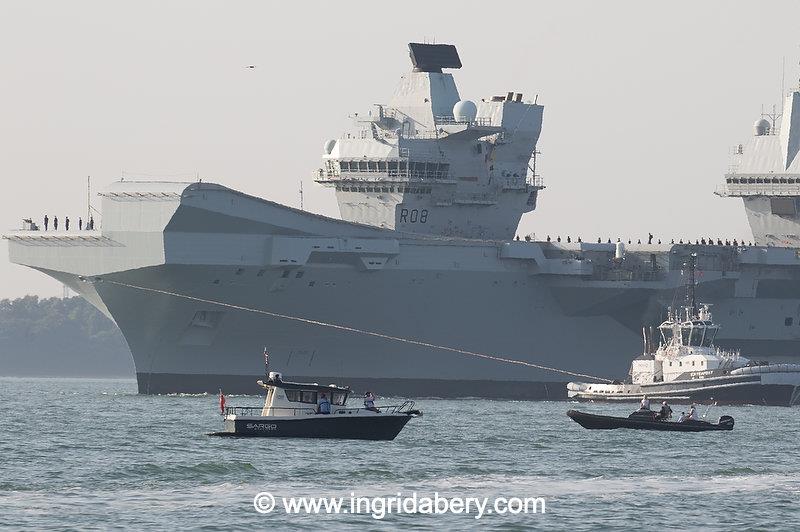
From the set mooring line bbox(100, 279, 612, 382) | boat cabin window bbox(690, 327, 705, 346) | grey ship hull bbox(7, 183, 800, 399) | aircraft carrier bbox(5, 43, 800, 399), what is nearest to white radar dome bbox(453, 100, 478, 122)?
aircraft carrier bbox(5, 43, 800, 399)

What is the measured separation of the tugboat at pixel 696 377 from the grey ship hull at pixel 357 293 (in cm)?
330

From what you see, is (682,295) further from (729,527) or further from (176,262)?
(729,527)

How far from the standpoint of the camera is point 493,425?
58312mm

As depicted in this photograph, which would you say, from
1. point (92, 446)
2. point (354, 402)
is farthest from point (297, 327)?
point (92, 446)

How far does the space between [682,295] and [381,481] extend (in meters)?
38.2

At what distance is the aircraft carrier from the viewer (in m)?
68.2

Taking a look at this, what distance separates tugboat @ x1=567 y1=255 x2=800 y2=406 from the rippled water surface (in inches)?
414

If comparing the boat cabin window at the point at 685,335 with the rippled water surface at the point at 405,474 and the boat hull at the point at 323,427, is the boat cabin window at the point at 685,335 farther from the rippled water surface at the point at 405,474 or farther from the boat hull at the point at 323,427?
the boat hull at the point at 323,427

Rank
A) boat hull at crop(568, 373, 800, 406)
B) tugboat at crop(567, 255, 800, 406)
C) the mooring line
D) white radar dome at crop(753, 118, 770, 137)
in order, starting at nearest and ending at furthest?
the mooring line
boat hull at crop(568, 373, 800, 406)
tugboat at crop(567, 255, 800, 406)
white radar dome at crop(753, 118, 770, 137)

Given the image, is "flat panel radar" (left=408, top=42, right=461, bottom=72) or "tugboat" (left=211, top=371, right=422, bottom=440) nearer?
"tugboat" (left=211, top=371, right=422, bottom=440)

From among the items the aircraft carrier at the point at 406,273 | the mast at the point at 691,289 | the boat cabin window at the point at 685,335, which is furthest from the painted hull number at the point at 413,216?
the boat cabin window at the point at 685,335

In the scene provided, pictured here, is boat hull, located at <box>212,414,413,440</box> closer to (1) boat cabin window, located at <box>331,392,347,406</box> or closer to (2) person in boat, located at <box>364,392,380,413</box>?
(2) person in boat, located at <box>364,392,380,413</box>

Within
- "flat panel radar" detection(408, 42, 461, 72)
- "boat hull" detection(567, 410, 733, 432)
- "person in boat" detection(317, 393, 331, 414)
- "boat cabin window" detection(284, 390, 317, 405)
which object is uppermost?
"flat panel radar" detection(408, 42, 461, 72)

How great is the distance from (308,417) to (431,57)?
1463 inches
